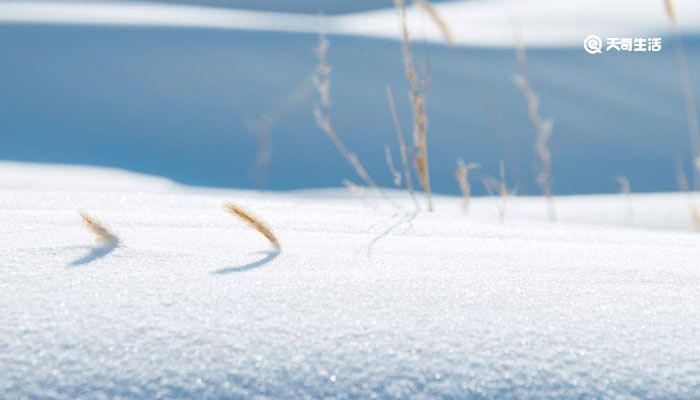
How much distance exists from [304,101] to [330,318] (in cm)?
411

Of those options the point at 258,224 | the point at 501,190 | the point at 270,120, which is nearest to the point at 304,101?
the point at 270,120

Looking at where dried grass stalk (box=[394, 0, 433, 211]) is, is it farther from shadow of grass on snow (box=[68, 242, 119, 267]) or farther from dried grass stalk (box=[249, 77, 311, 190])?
dried grass stalk (box=[249, 77, 311, 190])

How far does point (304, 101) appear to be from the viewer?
494cm

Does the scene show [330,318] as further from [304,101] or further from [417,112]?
[304,101]

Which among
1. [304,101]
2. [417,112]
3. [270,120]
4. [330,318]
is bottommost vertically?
[330,318]

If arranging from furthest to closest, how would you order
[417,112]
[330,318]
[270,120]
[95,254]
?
[270,120] < [417,112] < [95,254] < [330,318]

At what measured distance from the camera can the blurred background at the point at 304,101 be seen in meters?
4.52

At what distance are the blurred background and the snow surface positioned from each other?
3.05m

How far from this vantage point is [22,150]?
175 inches

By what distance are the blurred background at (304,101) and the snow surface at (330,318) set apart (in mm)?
3047

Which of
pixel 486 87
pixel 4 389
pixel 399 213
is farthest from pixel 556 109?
pixel 4 389

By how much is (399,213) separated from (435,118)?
3.15 m

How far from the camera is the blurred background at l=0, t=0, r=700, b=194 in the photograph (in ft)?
14.8

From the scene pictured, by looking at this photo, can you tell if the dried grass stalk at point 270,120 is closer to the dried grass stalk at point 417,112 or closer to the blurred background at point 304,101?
the blurred background at point 304,101
